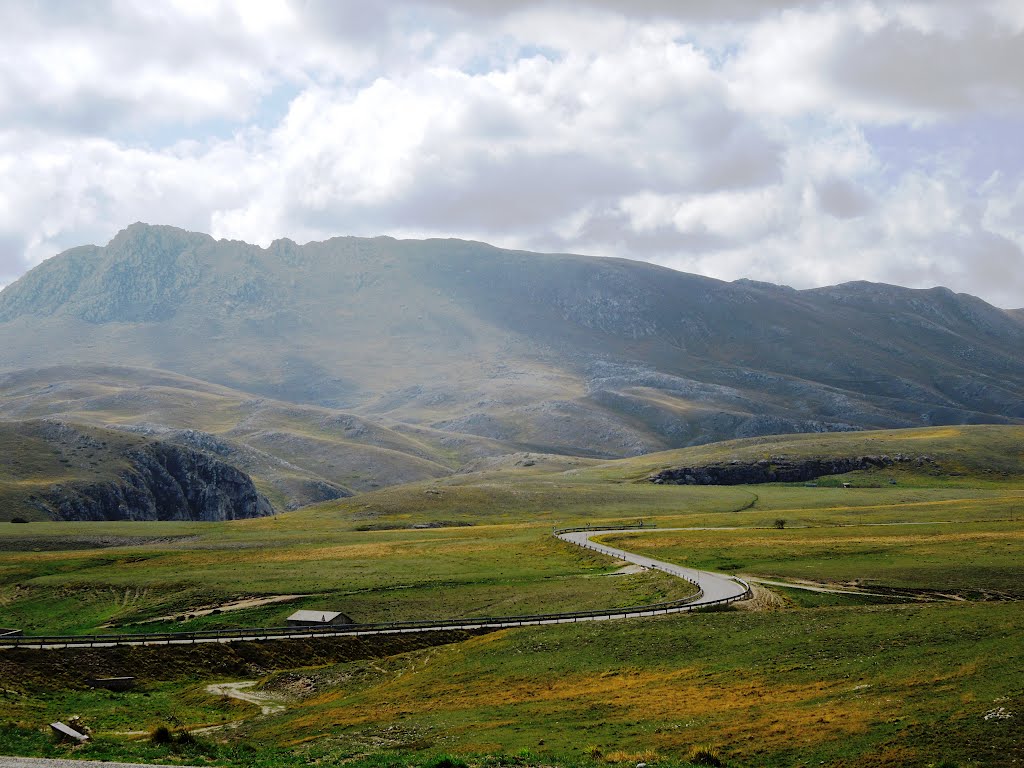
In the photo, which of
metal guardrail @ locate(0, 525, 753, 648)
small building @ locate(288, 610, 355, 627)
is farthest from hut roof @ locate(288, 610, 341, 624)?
metal guardrail @ locate(0, 525, 753, 648)

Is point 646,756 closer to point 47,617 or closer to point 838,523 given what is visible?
point 47,617

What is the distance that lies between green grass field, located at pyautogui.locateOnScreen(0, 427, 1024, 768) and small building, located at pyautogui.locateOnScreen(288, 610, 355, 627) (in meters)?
5.44

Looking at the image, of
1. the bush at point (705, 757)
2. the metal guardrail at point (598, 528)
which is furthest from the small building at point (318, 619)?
the metal guardrail at point (598, 528)

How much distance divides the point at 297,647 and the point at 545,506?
426 ft

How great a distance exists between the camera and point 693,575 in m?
90.8

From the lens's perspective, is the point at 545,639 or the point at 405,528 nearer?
the point at 545,639

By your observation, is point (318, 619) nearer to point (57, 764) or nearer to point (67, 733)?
point (67, 733)

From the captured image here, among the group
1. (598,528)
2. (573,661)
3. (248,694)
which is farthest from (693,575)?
(598,528)

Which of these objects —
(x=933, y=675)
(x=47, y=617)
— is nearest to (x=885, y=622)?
(x=933, y=675)

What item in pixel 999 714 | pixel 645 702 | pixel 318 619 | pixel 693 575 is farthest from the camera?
pixel 693 575

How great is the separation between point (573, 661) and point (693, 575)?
40.4 metres

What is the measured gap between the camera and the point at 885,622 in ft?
175

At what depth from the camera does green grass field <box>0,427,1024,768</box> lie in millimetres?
33969

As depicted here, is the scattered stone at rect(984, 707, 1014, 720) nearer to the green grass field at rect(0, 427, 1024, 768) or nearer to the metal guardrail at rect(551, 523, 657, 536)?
the green grass field at rect(0, 427, 1024, 768)
